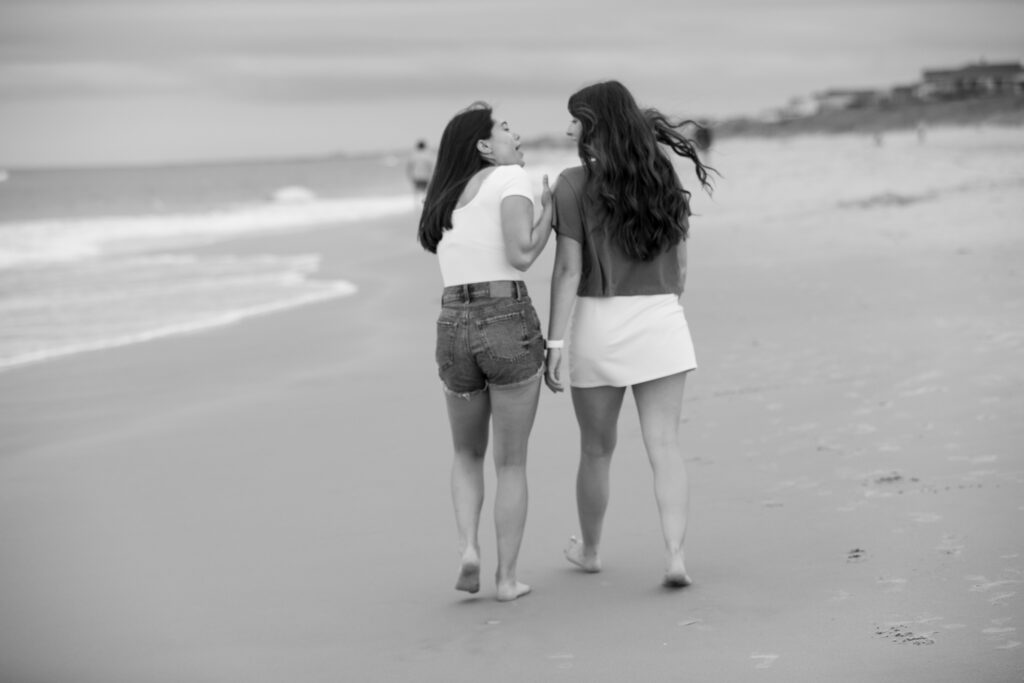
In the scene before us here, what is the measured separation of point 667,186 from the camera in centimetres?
387

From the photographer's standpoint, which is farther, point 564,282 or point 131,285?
point 131,285

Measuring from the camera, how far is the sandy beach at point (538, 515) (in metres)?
3.51

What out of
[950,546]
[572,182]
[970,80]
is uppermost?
[970,80]

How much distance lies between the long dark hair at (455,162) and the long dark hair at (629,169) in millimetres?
343

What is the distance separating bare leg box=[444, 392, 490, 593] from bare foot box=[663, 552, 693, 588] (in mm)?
658

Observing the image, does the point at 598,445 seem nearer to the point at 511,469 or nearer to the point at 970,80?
the point at 511,469

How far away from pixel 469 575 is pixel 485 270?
1.04 metres

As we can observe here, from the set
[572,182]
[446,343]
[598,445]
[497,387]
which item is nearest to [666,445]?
Answer: [598,445]

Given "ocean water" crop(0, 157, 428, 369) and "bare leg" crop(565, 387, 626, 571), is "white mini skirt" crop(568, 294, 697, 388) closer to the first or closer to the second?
"bare leg" crop(565, 387, 626, 571)

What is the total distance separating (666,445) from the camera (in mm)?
4074

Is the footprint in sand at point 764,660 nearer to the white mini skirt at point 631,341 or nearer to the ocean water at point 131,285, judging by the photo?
the white mini skirt at point 631,341

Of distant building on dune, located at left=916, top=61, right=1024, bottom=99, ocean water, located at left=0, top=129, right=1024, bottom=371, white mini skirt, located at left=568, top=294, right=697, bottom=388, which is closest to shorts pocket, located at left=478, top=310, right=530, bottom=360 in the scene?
white mini skirt, located at left=568, top=294, right=697, bottom=388

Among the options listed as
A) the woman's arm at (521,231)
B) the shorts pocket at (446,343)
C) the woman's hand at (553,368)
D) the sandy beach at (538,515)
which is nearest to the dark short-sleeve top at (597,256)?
the woman's arm at (521,231)

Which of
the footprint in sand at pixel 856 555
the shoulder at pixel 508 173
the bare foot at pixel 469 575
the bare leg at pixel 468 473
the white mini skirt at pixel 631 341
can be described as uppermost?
the shoulder at pixel 508 173
